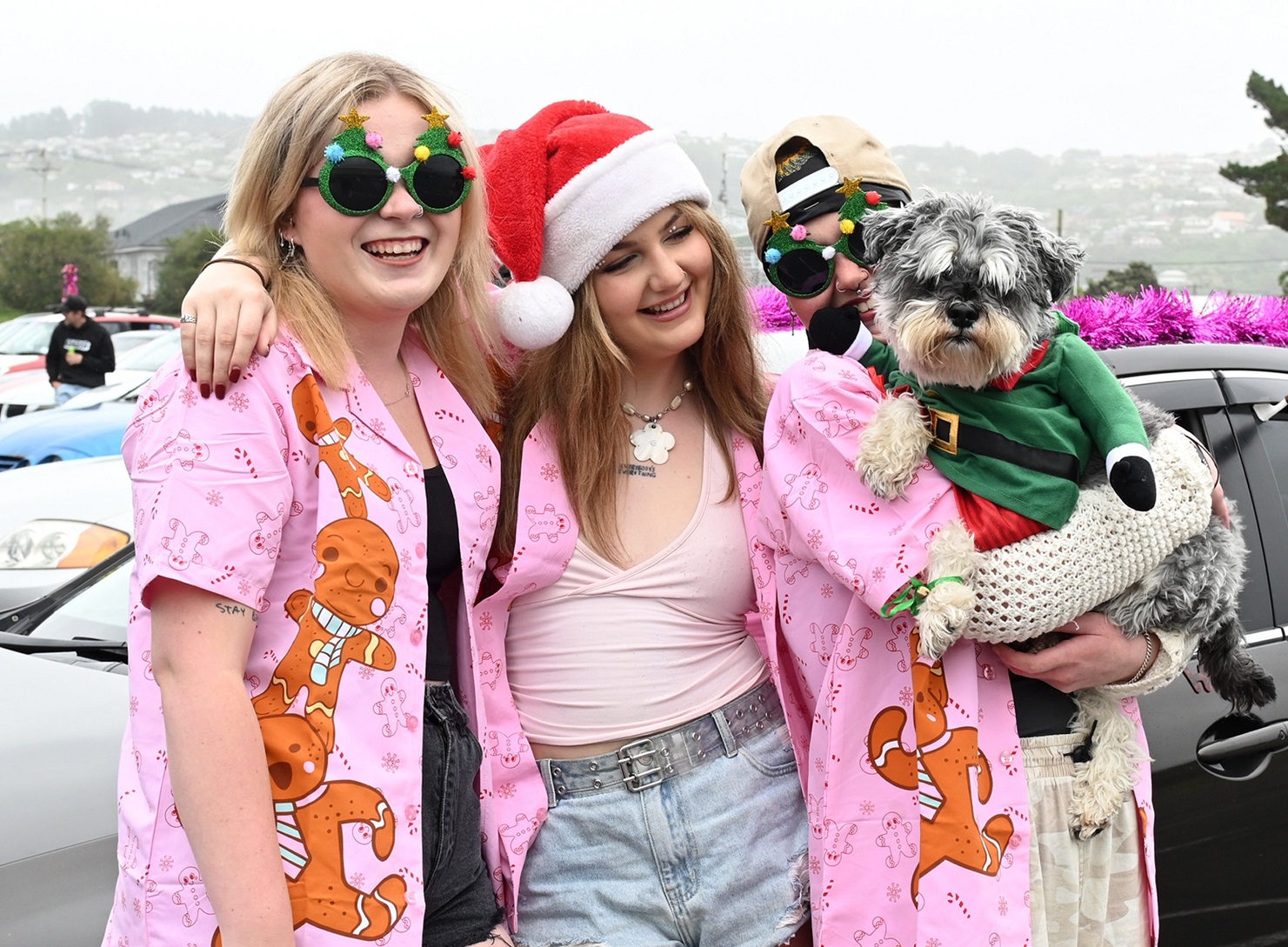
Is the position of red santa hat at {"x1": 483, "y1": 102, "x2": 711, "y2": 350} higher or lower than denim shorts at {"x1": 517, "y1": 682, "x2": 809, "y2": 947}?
higher

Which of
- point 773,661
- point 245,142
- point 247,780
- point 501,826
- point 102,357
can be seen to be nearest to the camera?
point 247,780

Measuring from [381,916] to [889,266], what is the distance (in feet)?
4.58

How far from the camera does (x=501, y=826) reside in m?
2.13

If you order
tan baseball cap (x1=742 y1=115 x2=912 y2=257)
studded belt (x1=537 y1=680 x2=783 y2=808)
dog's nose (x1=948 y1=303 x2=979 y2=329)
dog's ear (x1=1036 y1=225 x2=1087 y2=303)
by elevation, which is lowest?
studded belt (x1=537 y1=680 x2=783 y2=808)

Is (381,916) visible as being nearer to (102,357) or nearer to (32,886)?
(32,886)

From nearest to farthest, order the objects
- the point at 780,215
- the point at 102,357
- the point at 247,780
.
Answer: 1. the point at 247,780
2. the point at 780,215
3. the point at 102,357

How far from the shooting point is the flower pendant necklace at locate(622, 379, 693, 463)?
2.47m

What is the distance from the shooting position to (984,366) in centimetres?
192

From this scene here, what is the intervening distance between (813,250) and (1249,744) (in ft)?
5.22

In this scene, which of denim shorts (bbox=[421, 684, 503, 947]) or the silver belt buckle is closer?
denim shorts (bbox=[421, 684, 503, 947])

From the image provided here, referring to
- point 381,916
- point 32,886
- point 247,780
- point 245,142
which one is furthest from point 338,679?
point 245,142

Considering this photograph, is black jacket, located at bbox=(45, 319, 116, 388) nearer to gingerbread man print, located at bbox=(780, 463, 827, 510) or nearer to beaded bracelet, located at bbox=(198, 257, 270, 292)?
beaded bracelet, located at bbox=(198, 257, 270, 292)

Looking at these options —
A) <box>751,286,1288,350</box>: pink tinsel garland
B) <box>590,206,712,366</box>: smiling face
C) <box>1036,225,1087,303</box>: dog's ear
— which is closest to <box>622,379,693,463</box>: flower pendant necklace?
<box>590,206,712,366</box>: smiling face

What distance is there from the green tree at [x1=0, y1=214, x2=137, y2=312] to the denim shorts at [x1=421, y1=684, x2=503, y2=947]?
73.2m
